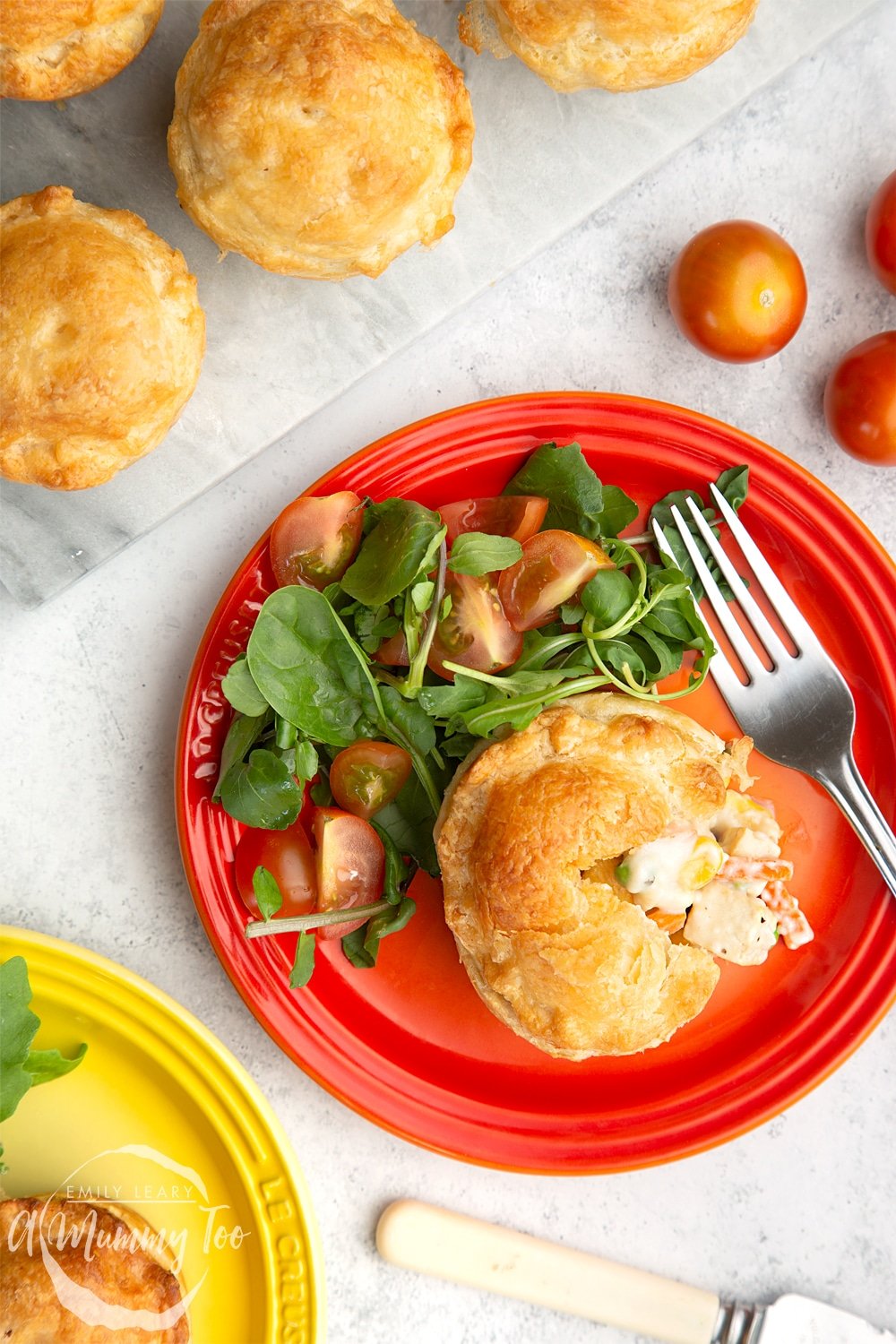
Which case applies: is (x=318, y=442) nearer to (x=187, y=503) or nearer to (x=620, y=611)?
(x=187, y=503)

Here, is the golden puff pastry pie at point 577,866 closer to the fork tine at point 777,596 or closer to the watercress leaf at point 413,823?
the watercress leaf at point 413,823

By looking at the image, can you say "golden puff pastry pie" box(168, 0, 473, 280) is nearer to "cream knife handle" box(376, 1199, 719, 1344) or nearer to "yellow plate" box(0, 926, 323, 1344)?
"yellow plate" box(0, 926, 323, 1344)

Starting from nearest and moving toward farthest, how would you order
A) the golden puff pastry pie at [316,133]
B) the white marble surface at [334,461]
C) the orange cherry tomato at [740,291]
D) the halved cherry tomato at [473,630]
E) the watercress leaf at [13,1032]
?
the golden puff pastry pie at [316,133] → the watercress leaf at [13,1032] → the halved cherry tomato at [473,630] → the orange cherry tomato at [740,291] → the white marble surface at [334,461]

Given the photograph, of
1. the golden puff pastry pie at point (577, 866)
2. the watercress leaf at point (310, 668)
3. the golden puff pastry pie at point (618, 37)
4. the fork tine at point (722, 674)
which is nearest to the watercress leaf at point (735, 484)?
the fork tine at point (722, 674)

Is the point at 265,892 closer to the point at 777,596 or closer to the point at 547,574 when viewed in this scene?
the point at 547,574

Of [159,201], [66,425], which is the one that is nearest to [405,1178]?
[66,425]

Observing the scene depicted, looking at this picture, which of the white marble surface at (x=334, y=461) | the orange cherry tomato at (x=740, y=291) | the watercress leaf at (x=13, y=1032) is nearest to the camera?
the watercress leaf at (x=13, y=1032)
